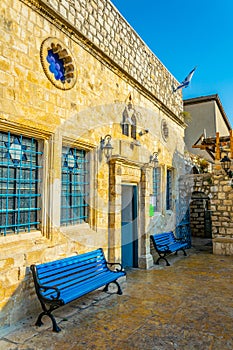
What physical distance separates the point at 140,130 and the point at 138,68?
163 cm

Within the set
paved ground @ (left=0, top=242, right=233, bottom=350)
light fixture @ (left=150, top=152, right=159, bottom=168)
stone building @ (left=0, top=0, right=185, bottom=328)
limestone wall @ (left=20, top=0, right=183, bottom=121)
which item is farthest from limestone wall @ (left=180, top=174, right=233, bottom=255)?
limestone wall @ (left=20, top=0, right=183, bottom=121)

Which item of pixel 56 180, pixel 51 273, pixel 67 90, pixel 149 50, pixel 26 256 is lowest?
pixel 51 273

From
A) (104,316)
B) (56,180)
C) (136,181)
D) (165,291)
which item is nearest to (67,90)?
(56,180)

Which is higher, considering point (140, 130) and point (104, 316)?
point (140, 130)

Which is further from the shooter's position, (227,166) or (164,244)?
(227,166)

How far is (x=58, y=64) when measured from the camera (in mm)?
4648

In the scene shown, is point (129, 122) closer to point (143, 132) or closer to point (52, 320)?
point (143, 132)

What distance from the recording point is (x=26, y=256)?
3.79 meters

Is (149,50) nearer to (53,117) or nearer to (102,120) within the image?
(102,120)

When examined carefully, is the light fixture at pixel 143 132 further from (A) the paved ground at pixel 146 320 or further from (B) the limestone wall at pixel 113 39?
(A) the paved ground at pixel 146 320

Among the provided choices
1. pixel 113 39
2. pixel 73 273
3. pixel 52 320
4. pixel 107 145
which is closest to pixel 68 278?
pixel 73 273

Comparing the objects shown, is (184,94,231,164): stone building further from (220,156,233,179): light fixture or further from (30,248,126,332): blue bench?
(30,248,126,332): blue bench

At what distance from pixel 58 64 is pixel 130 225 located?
4.05m

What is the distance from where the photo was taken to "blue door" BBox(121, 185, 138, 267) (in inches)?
270
